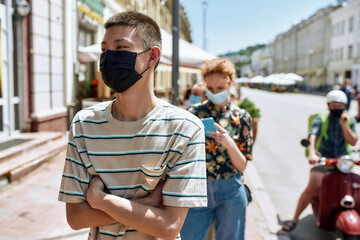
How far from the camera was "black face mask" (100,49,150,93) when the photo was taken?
1404mm

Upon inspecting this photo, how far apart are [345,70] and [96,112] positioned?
5386cm

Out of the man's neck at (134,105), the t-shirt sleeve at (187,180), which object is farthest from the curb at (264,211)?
the man's neck at (134,105)

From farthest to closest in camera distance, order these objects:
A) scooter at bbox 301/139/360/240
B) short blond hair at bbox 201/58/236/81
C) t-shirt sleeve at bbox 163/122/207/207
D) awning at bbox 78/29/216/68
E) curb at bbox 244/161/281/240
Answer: awning at bbox 78/29/216/68, curb at bbox 244/161/281/240, scooter at bbox 301/139/360/240, short blond hair at bbox 201/58/236/81, t-shirt sleeve at bbox 163/122/207/207

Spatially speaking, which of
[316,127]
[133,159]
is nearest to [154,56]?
[133,159]

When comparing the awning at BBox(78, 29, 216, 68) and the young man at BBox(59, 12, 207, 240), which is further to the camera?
the awning at BBox(78, 29, 216, 68)

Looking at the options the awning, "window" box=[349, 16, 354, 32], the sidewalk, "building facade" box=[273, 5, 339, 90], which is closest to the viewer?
the sidewalk

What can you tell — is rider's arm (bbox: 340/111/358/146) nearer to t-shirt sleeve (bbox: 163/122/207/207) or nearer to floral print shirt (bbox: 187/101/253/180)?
floral print shirt (bbox: 187/101/253/180)

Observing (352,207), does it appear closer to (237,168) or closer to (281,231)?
(281,231)

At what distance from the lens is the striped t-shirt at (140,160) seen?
4.41 feet

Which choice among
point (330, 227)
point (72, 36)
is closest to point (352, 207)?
point (330, 227)

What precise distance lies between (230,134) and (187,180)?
48.6 inches

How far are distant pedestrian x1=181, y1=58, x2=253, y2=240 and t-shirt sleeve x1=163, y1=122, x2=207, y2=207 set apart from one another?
3.13 feet

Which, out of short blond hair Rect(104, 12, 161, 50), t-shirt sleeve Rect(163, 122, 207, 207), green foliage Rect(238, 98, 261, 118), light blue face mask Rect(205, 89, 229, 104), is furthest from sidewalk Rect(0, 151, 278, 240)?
short blond hair Rect(104, 12, 161, 50)

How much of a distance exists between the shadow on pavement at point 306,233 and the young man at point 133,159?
3.34 m
